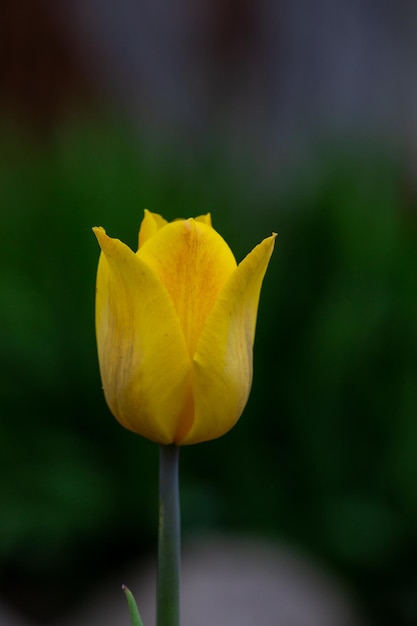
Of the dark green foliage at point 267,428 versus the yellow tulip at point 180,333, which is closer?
the yellow tulip at point 180,333

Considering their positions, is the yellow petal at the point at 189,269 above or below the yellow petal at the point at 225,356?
above

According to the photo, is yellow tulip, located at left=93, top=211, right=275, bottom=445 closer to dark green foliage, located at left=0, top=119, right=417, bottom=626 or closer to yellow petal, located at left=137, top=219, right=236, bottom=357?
yellow petal, located at left=137, top=219, right=236, bottom=357

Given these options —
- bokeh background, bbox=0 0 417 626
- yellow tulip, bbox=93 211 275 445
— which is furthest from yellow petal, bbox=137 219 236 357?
bokeh background, bbox=0 0 417 626

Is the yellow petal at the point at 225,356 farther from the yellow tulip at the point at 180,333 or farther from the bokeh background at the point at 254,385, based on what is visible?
the bokeh background at the point at 254,385

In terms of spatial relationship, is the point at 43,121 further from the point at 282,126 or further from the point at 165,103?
the point at 282,126

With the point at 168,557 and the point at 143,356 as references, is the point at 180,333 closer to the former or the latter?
the point at 143,356

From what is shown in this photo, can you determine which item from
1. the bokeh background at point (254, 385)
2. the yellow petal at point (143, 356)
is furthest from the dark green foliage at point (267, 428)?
the yellow petal at point (143, 356)

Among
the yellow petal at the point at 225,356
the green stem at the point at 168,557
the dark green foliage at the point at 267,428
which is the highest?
the dark green foliage at the point at 267,428

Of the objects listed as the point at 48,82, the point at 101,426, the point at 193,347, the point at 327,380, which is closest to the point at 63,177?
the point at 101,426
